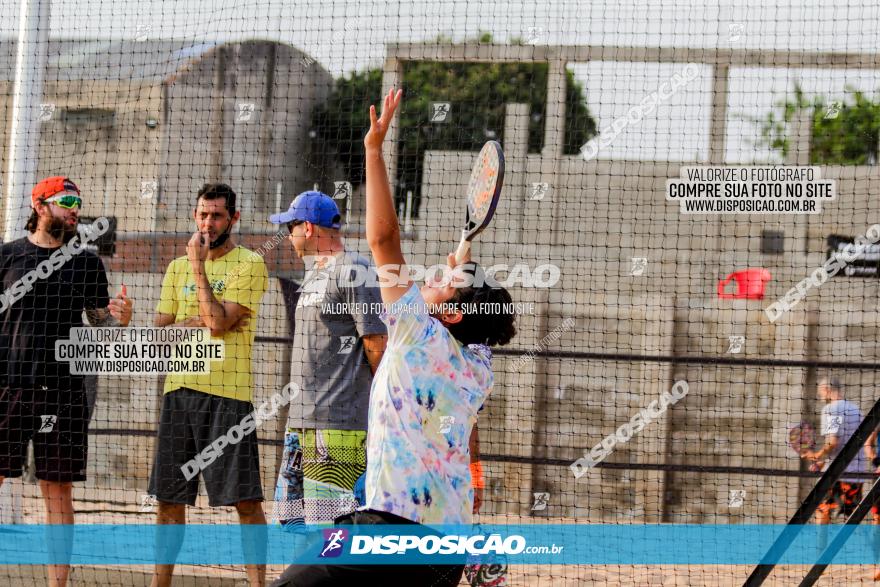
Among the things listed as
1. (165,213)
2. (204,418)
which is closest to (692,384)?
(204,418)

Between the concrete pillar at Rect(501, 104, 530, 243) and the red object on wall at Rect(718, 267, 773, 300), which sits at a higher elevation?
the concrete pillar at Rect(501, 104, 530, 243)

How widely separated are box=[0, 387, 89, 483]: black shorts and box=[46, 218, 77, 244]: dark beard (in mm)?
715

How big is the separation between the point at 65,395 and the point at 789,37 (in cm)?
458

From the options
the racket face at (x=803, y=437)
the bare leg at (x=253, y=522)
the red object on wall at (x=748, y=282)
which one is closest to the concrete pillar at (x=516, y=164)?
the red object on wall at (x=748, y=282)

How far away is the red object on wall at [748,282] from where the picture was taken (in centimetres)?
984

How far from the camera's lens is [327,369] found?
3949 mm

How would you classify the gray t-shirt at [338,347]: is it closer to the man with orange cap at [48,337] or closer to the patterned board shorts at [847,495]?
the man with orange cap at [48,337]

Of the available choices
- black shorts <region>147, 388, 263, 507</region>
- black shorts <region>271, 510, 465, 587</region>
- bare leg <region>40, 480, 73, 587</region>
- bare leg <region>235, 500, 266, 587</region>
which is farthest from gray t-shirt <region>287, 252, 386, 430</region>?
black shorts <region>271, 510, 465, 587</region>

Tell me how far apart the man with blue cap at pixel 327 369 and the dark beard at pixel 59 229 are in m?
1.21

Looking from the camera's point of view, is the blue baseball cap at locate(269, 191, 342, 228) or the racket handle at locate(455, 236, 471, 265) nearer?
the racket handle at locate(455, 236, 471, 265)

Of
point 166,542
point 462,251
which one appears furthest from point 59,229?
point 462,251

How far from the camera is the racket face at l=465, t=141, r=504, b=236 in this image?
9.69ft

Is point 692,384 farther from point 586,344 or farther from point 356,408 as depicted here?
point 356,408

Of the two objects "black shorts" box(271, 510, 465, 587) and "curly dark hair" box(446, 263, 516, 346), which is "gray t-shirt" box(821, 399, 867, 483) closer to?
"curly dark hair" box(446, 263, 516, 346)
